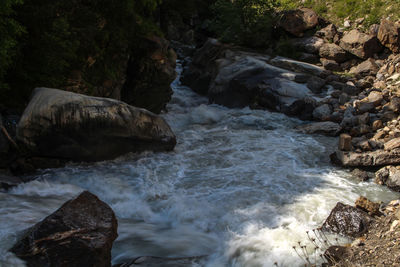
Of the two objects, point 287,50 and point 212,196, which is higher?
point 287,50

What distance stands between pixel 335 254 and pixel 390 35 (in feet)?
43.0

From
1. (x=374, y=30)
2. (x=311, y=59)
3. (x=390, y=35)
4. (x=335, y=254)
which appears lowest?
(x=335, y=254)

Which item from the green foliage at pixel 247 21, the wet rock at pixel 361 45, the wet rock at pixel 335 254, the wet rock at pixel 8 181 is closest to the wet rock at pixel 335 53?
the wet rock at pixel 361 45

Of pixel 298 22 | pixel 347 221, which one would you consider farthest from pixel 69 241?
pixel 298 22

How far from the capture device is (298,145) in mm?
10539

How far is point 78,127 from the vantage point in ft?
27.7

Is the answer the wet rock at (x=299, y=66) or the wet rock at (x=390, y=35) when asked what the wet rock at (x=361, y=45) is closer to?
the wet rock at (x=390, y=35)

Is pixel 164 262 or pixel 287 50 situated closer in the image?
pixel 164 262

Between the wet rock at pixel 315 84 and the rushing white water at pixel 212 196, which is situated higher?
the wet rock at pixel 315 84

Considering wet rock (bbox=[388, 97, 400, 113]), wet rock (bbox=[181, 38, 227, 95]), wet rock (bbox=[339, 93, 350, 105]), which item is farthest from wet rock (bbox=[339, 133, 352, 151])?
wet rock (bbox=[181, 38, 227, 95])

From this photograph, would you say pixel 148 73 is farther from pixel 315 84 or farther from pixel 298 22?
pixel 298 22

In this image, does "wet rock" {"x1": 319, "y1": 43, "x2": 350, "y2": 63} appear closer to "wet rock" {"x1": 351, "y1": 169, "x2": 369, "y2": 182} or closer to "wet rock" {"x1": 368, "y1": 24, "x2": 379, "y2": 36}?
"wet rock" {"x1": 368, "y1": 24, "x2": 379, "y2": 36}

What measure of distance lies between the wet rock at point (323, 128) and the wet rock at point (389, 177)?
10.5 feet

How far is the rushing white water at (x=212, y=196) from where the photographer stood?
5.73 metres
